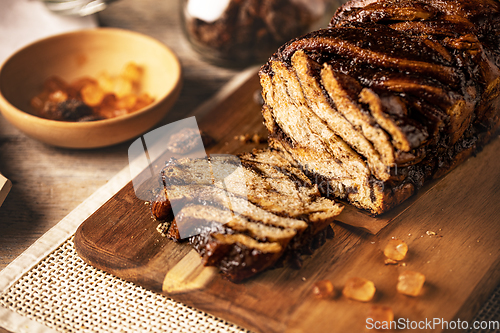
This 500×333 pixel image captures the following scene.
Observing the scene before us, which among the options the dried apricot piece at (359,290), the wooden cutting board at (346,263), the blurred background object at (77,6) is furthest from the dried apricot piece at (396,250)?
the blurred background object at (77,6)

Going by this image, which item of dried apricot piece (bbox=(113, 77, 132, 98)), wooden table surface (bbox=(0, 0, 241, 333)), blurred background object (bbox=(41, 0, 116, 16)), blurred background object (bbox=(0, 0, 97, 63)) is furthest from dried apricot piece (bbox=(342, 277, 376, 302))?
blurred background object (bbox=(0, 0, 97, 63))

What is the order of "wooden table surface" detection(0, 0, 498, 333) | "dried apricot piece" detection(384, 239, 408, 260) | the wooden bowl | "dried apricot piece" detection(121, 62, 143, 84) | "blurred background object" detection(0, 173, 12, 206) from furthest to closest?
"dried apricot piece" detection(121, 62, 143, 84) < the wooden bowl < "wooden table surface" detection(0, 0, 498, 333) < "blurred background object" detection(0, 173, 12, 206) < "dried apricot piece" detection(384, 239, 408, 260)

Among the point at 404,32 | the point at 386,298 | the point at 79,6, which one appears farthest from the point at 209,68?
the point at 386,298

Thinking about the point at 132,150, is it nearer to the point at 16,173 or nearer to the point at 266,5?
the point at 16,173

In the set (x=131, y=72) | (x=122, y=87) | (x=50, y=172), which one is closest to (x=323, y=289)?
(x=50, y=172)

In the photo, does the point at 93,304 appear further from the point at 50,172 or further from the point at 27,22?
the point at 27,22

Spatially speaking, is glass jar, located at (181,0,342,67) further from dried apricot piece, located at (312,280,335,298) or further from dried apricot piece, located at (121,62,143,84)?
dried apricot piece, located at (312,280,335,298)
